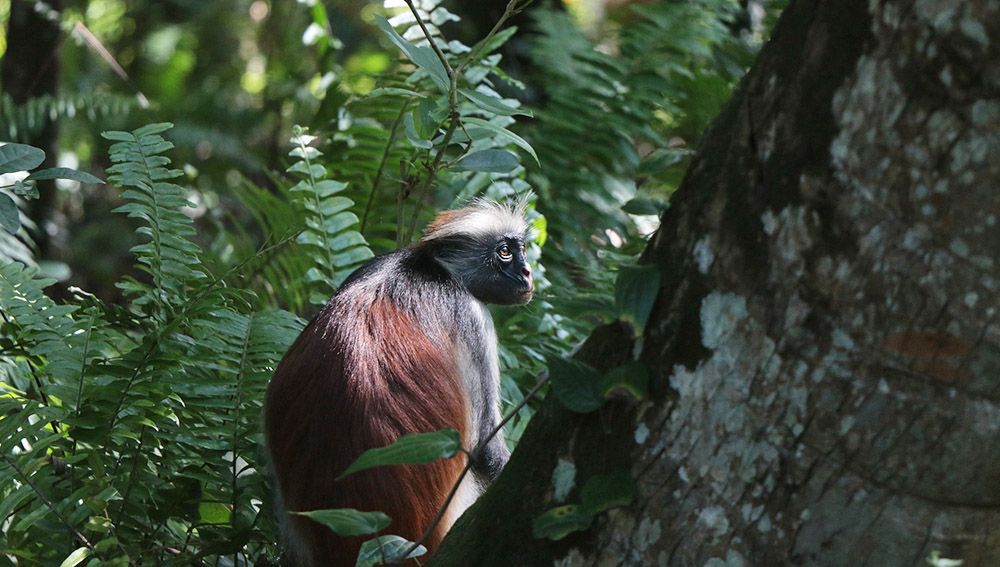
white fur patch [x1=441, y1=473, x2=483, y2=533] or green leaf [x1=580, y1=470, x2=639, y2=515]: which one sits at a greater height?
green leaf [x1=580, y1=470, x2=639, y2=515]

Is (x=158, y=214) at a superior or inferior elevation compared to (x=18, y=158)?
inferior

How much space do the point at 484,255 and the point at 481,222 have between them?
149 mm

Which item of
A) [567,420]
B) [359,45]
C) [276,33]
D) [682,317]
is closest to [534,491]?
[567,420]

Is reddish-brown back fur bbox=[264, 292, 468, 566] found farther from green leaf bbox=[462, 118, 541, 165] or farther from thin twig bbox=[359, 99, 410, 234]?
thin twig bbox=[359, 99, 410, 234]

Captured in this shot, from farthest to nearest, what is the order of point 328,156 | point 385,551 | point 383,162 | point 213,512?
point 328,156 → point 383,162 → point 213,512 → point 385,551

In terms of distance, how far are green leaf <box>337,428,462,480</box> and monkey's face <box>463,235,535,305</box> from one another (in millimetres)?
1984

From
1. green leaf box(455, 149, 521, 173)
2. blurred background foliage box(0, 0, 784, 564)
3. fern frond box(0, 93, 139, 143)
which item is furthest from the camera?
fern frond box(0, 93, 139, 143)

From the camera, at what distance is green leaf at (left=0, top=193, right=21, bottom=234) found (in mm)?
2689

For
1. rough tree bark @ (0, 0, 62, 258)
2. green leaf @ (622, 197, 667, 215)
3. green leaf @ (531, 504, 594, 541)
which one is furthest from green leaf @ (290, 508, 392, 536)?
rough tree bark @ (0, 0, 62, 258)

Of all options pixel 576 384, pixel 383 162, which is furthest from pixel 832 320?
pixel 383 162

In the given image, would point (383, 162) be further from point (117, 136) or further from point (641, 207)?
point (641, 207)

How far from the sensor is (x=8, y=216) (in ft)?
8.95

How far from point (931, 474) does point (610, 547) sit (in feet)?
1.92

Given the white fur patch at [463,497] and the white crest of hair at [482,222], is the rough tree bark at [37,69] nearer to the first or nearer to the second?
the white crest of hair at [482,222]
